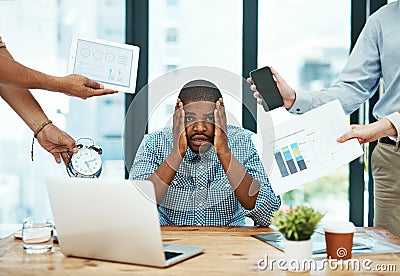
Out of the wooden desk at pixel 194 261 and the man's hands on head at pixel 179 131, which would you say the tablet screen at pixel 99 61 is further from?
the wooden desk at pixel 194 261

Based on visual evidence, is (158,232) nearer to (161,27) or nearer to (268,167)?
(268,167)

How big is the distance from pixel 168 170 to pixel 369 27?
3.19ft

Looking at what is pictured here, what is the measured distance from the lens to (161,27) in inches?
124

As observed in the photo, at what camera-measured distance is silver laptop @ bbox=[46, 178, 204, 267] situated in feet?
4.37

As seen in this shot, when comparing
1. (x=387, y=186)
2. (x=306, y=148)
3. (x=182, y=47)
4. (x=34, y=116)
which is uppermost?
(x=182, y=47)

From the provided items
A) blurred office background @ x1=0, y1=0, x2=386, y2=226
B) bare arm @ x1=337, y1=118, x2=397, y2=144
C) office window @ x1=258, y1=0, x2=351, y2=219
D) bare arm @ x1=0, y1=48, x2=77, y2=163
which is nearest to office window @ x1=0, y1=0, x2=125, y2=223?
blurred office background @ x1=0, y1=0, x2=386, y2=226

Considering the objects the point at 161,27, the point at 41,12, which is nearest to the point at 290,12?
the point at 161,27

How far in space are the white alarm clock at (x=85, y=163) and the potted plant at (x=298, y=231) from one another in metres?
0.64

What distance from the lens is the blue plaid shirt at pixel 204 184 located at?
72.8 inches

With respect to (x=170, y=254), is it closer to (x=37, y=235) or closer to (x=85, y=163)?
(x=37, y=235)

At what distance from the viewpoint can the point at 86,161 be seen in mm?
1800

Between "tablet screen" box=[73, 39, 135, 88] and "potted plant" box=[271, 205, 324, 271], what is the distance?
0.74 m

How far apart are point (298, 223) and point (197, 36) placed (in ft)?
6.24

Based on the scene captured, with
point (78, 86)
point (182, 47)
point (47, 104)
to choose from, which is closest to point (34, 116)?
point (78, 86)
